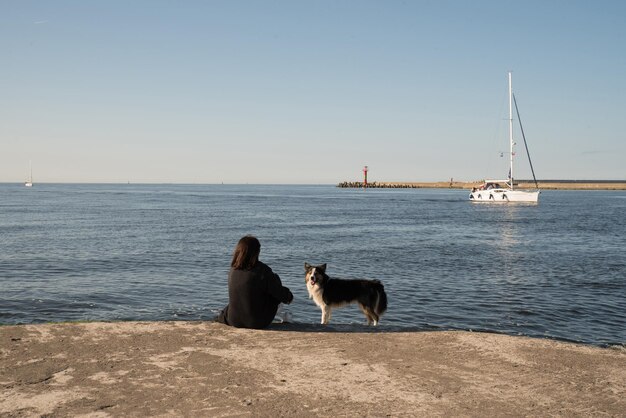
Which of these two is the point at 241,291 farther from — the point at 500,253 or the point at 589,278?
the point at 500,253

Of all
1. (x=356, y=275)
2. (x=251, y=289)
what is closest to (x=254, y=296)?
(x=251, y=289)

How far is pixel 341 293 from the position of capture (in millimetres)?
9469

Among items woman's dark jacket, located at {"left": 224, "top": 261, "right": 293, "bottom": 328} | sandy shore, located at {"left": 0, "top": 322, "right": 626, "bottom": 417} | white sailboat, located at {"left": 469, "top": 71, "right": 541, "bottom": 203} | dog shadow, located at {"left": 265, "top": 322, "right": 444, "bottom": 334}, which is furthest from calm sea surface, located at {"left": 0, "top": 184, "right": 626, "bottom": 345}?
white sailboat, located at {"left": 469, "top": 71, "right": 541, "bottom": 203}

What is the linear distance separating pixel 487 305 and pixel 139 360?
1072 centimetres

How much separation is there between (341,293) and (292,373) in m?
3.30

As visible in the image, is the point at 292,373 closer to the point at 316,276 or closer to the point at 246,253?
the point at 246,253

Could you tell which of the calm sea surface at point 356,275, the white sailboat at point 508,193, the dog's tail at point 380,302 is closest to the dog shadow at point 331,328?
the calm sea surface at point 356,275

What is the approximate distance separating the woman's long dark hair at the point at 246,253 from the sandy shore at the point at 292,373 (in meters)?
1.07

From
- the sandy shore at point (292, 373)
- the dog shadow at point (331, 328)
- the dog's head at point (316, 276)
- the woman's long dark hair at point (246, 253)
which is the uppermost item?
the woman's long dark hair at point (246, 253)

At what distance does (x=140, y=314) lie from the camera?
12797mm

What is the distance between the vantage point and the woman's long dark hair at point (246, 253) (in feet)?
25.6

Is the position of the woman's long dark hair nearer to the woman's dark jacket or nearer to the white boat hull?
the woman's dark jacket

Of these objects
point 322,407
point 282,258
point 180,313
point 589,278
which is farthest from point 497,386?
point 282,258

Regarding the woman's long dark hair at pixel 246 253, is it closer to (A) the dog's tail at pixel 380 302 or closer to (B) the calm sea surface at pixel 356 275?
(B) the calm sea surface at pixel 356 275
